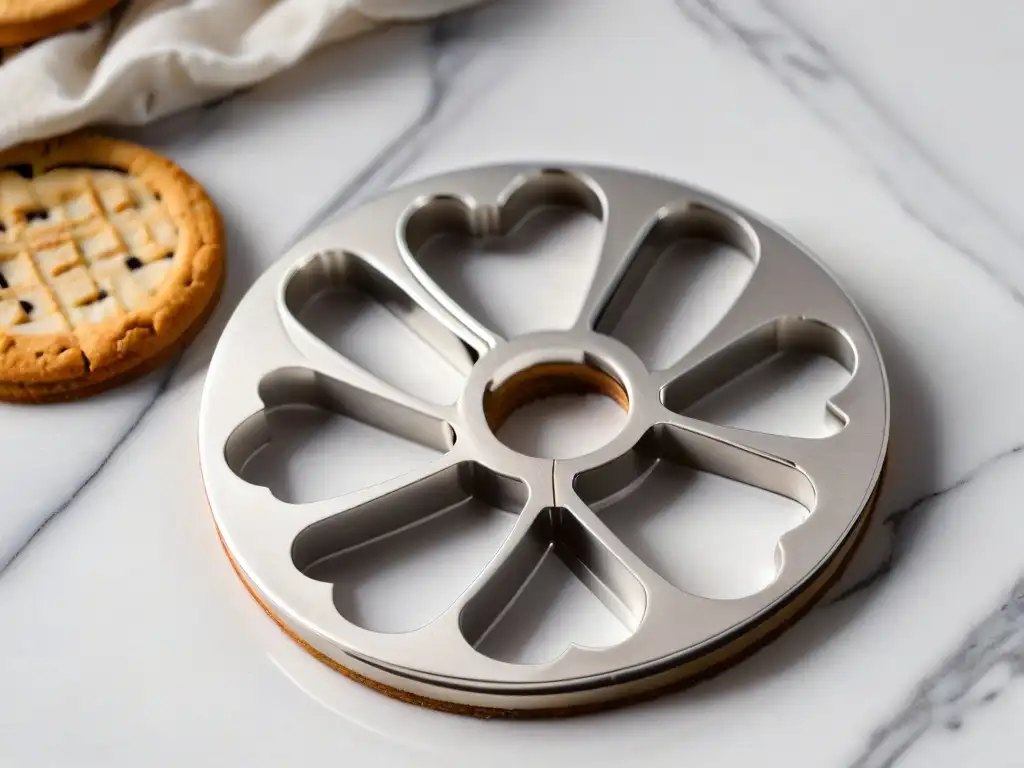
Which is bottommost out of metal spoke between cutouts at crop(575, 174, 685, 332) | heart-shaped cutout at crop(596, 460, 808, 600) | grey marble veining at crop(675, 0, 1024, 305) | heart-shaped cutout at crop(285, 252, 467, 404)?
heart-shaped cutout at crop(285, 252, 467, 404)

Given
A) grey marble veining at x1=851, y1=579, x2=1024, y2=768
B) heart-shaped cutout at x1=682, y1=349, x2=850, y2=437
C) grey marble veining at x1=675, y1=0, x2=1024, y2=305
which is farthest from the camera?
grey marble veining at x1=675, y1=0, x2=1024, y2=305

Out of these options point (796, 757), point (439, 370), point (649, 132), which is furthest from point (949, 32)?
point (796, 757)

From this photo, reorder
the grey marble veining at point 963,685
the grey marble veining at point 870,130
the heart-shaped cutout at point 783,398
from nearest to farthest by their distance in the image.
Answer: the grey marble veining at point 963,685
the heart-shaped cutout at point 783,398
the grey marble veining at point 870,130

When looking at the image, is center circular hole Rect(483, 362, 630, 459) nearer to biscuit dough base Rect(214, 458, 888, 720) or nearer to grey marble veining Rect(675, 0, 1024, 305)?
biscuit dough base Rect(214, 458, 888, 720)

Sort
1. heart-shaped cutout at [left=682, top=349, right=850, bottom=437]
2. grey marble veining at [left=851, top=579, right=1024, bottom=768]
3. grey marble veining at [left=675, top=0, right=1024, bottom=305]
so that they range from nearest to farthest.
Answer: grey marble veining at [left=851, top=579, right=1024, bottom=768]
heart-shaped cutout at [left=682, top=349, right=850, bottom=437]
grey marble veining at [left=675, top=0, right=1024, bottom=305]

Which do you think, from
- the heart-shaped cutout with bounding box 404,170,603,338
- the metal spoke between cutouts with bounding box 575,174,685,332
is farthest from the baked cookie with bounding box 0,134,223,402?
the metal spoke between cutouts with bounding box 575,174,685,332

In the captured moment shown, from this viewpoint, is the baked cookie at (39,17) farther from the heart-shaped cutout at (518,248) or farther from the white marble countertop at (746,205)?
the heart-shaped cutout at (518,248)

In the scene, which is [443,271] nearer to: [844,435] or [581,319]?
[581,319]

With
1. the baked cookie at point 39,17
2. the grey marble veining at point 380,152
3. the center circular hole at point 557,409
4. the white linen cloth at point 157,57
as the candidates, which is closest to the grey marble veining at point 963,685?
the center circular hole at point 557,409

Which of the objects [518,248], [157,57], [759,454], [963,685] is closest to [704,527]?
[759,454]
